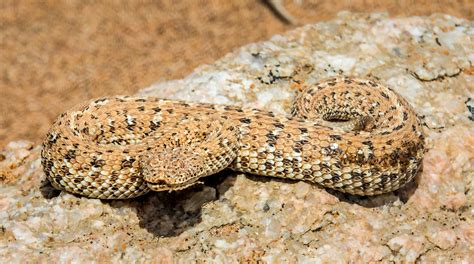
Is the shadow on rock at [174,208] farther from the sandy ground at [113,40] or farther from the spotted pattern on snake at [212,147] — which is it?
the sandy ground at [113,40]

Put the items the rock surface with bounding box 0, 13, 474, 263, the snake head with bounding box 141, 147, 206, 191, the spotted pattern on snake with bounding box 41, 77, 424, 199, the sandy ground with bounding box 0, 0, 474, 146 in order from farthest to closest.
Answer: the sandy ground with bounding box 0, 0, 474, 146
the spotted pattern on snake with bounding box 41, 77, 424, 199
the rock surface with bounding box 0, 13, 474, 263
the snake head with bounding box 141, 147, 206, 191

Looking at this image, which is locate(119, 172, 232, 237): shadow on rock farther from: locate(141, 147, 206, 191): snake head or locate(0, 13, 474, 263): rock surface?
locate(141, 147, 206, 191): snake head

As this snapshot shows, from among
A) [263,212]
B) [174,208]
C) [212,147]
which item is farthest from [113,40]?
[263,212]

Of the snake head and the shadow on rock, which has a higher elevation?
the snake head

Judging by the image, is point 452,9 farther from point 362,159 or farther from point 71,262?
point 71,262

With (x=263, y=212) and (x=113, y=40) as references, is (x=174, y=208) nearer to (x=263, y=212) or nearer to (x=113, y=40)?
(x=263, y=212)

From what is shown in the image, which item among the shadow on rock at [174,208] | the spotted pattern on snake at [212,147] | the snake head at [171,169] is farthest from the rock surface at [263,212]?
the snake head at [171,169]

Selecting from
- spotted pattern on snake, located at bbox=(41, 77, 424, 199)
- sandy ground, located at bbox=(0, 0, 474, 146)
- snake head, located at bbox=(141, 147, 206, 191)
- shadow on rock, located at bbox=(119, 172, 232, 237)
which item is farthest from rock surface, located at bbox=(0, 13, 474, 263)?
sandy ground, located at bbox=(0, 0, 474, 146)
